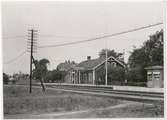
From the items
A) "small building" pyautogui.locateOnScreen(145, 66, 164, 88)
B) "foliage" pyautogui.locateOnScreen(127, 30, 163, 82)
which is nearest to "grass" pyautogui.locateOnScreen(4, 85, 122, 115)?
"foliage" pyautogui.locateOnScreen(127, 30, 163, 82)

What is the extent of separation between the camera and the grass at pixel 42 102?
31.1ft

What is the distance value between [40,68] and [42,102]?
40.6 inches

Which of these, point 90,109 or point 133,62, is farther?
point 133,62

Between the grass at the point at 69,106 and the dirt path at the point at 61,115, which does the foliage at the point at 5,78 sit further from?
the dirt path at the point at 61,115

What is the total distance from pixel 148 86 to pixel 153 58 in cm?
263

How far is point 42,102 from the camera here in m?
9.96

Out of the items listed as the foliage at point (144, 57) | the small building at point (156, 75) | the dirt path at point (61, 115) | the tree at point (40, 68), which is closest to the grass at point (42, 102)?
the dirt path at point (61, 115)

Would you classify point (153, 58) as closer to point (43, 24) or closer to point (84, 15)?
point (84, 15)

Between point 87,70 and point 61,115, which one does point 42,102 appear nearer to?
point 61,115

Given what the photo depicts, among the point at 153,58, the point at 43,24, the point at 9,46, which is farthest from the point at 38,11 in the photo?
the point at 153,58

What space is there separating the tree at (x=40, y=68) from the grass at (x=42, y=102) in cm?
66

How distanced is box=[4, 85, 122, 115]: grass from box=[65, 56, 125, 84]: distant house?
935 mm

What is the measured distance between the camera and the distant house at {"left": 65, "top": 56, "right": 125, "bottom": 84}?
11.7m

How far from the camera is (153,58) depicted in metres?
10.6
